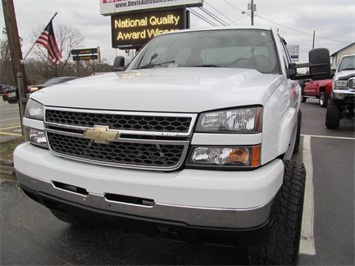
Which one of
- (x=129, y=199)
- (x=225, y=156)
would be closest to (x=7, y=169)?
(x=129, y=199)

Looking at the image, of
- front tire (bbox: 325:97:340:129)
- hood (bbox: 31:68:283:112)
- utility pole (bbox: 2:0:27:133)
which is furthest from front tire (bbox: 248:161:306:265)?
front tire (bbox: 325:97:340:129)

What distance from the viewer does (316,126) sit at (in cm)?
951

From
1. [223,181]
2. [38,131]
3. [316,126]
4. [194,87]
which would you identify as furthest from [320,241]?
[316,126]

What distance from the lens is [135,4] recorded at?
1495 centimetres

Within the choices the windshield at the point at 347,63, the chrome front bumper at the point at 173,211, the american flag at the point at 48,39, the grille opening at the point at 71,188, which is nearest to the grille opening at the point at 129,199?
the chrome front bumper at the point at 173,211

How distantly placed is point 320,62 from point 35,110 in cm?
286

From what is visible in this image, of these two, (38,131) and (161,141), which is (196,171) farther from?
(38,131)

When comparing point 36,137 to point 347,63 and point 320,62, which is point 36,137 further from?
point 347,63

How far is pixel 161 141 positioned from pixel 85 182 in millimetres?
548

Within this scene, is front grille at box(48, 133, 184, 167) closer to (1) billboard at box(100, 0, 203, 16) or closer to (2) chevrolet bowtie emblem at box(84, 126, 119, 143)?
(2) chevrolet bowtie emblem at box(84, 126, 119, 143)

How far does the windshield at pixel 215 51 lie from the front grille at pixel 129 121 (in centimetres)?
154

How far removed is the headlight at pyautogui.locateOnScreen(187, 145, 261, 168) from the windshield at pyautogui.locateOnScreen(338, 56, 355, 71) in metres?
8.68

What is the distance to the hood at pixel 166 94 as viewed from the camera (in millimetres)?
1966

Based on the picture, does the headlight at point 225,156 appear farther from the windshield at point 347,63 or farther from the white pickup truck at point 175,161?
the windshield at point 347,63
